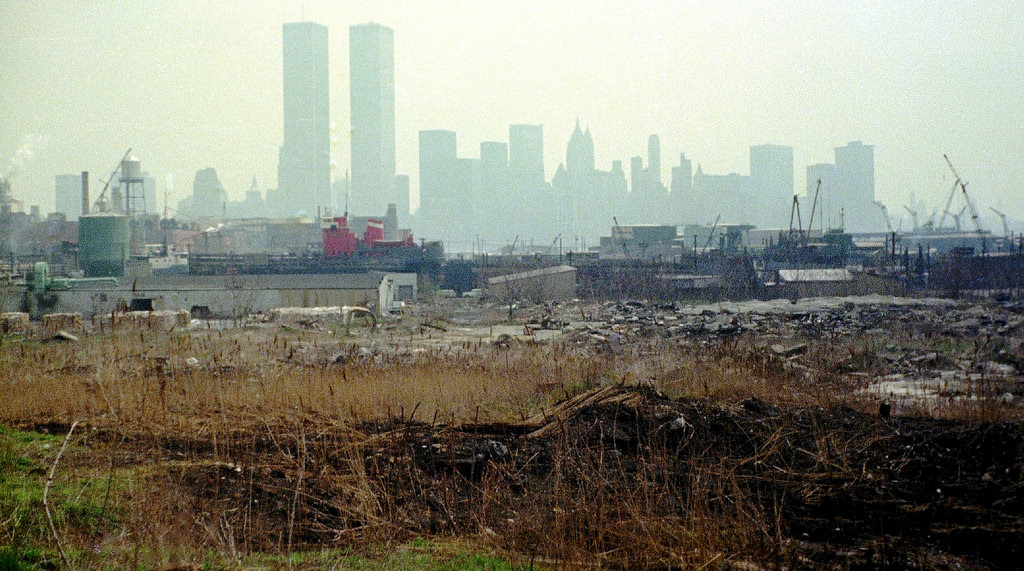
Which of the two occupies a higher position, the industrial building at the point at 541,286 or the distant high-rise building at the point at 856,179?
the distant high-rise building at the point at 856,179

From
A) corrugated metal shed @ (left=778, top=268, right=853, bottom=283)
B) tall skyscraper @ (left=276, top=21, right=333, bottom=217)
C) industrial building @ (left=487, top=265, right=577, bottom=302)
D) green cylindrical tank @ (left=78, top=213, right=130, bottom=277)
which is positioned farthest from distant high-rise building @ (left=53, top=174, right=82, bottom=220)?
tall skyscraper @ (left=276, top=21, right=333, bottom=217)

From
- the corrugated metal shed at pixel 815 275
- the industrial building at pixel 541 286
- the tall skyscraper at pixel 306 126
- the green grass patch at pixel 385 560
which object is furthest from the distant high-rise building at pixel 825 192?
the tall skyscraper at pixel 306 126

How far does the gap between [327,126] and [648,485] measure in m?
108

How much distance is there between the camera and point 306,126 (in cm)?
11075

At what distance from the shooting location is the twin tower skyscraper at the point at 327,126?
3423 inches

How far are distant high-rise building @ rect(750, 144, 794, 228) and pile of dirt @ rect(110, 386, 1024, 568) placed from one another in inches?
295

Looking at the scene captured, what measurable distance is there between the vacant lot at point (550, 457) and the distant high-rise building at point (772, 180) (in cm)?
320

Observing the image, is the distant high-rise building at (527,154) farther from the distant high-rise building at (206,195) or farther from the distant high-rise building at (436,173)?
the distant high-rise building at (206,195)

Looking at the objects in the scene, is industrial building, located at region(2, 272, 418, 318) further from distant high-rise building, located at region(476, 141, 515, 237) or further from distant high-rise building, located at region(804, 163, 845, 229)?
distant high-rise building, located at region(476, 141, 515, 237)

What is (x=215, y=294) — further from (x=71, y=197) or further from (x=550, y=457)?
(x=550, y=457)

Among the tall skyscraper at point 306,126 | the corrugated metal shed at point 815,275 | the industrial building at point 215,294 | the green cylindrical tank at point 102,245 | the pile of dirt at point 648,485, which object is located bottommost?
the pile of dirt at point 648,485

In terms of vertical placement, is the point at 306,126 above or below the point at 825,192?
above

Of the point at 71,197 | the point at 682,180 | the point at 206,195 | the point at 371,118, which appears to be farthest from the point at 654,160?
the point at 206,195

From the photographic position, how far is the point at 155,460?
7.79 meters
